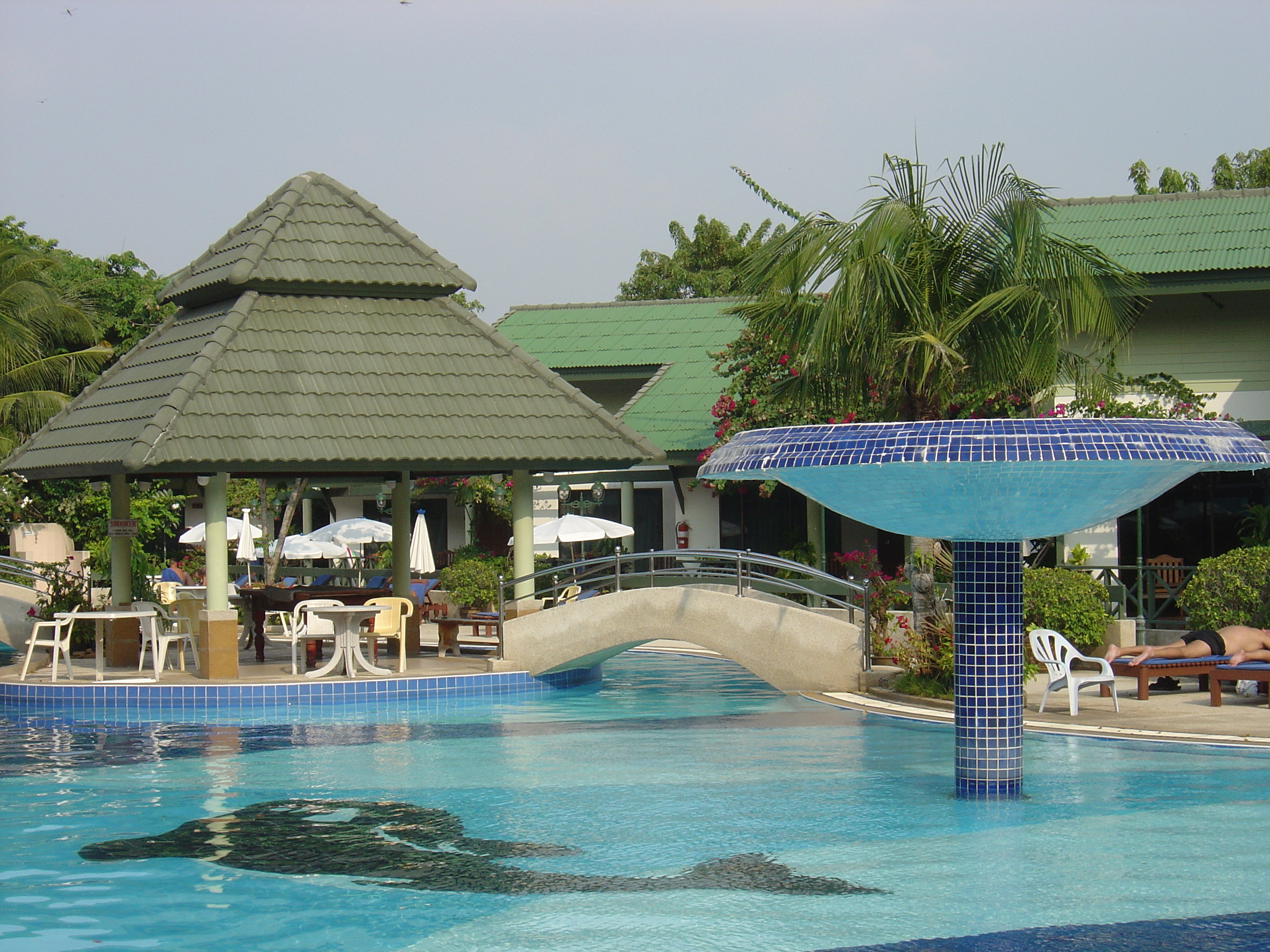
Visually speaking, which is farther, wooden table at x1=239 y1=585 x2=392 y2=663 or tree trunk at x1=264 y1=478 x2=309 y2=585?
tree trunk at x1=264 y1=478 x2=309 y2=585

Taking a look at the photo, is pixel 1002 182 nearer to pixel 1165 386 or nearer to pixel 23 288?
pixel 1165 386

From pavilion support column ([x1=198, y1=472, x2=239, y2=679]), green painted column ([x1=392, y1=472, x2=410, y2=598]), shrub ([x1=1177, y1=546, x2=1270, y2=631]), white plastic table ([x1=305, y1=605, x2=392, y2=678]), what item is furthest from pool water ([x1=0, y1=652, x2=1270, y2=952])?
green painted column ([x1=392, y1=472, x2=410, y2=598])

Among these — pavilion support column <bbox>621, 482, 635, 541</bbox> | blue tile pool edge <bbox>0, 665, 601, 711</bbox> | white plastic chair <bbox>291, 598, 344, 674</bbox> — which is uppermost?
pavilion support column <bbox>621, 482, 635, 541</bbox>

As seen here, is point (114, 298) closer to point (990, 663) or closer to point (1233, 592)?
point (1233, 592)

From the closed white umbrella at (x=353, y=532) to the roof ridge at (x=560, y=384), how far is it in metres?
7.53

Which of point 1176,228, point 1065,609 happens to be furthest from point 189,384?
point 1176,228

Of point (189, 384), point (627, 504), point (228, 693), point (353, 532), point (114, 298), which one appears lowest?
point (228, 693)

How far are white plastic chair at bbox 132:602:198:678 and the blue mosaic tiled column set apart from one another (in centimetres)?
1068

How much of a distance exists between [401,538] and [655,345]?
11.4 meters

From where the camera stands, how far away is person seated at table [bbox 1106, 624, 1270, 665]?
14.3m

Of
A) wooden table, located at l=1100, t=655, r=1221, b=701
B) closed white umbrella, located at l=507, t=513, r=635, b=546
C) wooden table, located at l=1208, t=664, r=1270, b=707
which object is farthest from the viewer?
closed white umbrella, located at l=507, t=513, r=635, b=546

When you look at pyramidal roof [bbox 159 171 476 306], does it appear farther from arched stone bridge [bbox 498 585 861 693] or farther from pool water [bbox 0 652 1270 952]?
pool water [bbox 0 652 1270 952]

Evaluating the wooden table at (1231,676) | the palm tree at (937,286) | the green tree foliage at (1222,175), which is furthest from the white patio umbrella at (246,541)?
the green tree foliage at (1222,175)

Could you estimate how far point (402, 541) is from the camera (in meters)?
20.7
